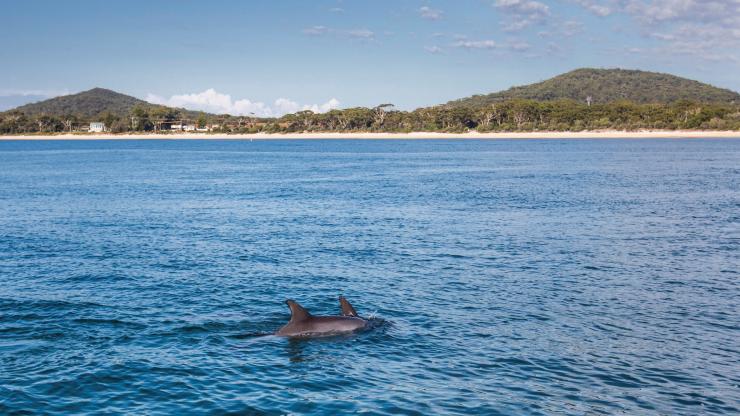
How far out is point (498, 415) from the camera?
17.6 metres

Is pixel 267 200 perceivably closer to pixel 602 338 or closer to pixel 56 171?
pixel 602 338

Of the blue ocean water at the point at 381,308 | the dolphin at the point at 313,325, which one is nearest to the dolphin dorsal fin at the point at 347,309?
the dolphin at the point at 313,325

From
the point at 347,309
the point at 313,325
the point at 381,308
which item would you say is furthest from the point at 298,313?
the point at 381,308

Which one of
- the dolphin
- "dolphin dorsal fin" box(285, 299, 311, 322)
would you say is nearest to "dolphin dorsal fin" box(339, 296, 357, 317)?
the dolphin

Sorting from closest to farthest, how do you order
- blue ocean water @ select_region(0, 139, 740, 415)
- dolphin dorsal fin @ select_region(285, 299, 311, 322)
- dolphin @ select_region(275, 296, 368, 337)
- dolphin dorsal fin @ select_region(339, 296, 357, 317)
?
blue ocean water @ select_region(0, 139, 740, 415), dolphin dorsal fin @ select_region(285, 299, 311, 322), dolphin @ select_region(275, 296, 368, 337), dolphin dorsal fin @ select_region(339, 296, 357, 317)

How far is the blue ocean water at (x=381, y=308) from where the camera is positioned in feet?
62.6

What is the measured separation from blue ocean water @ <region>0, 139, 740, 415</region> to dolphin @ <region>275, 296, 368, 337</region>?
560mm

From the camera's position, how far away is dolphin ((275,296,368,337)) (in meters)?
23.7

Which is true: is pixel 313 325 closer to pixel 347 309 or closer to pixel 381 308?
pixel 347 309

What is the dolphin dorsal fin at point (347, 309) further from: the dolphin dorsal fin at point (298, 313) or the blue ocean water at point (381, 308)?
the dolphin dorsal fin at point (298, 313)

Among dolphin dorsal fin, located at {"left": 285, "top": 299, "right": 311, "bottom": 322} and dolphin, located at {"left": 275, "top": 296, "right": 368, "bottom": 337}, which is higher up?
dolphin dorsal fin, located at {"left": 285, "top": 299, "right": 311, "bottom": 322}

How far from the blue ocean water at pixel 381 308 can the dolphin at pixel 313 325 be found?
560mm

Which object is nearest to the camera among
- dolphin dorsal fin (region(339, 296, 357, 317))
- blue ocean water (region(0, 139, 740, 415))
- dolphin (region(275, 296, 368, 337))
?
blue ocean water (region(0, 139, 740, 415))

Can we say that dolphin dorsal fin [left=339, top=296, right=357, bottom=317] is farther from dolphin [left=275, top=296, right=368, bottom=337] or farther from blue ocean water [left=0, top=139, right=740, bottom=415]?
blue ocean water [left=0, top=139, right=740, bottom=415]
